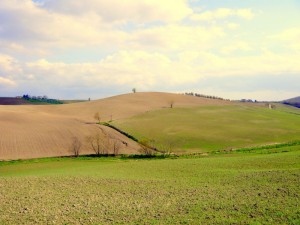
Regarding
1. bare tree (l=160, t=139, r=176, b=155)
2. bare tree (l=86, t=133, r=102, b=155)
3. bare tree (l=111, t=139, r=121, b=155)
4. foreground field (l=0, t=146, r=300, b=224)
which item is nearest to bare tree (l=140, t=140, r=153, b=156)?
bare tree (l=160, t=139, r=176, b=155)

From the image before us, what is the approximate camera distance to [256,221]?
15633mm

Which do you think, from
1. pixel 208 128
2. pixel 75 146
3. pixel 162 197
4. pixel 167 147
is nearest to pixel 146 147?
pixel 167 147

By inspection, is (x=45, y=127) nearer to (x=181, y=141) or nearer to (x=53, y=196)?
(x=181, y=141)

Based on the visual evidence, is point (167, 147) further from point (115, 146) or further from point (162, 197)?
point (162, 197)

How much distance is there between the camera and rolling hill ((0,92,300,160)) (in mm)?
57000

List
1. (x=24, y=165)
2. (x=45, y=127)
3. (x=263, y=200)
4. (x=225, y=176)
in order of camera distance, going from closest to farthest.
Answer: (x=263, y=200)
(x=225, y=176)
(x=24, y=165)
(x=45, y=127)

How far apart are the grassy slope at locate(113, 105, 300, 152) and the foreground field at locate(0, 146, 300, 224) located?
28324 millimetres

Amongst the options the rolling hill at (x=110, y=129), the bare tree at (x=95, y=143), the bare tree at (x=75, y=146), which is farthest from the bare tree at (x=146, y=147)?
the bare tree at (x=75, y=146)

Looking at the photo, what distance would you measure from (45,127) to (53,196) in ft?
159

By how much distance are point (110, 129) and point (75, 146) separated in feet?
45.9

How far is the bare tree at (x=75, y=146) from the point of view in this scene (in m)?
54.2

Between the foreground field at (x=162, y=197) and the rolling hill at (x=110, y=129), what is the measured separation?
2656 cm

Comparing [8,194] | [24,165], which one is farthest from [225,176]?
[24,165]

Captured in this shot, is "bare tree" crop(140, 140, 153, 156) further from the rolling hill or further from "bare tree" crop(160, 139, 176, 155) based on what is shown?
"bare tree" crop(160, 139, 176, 155)
